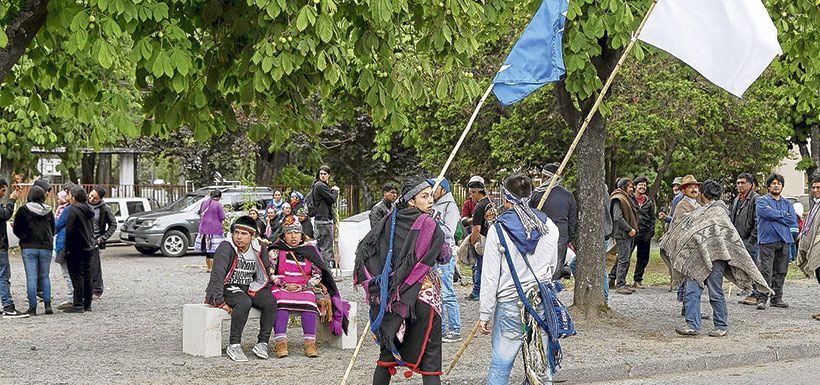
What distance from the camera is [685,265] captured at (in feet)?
39.2

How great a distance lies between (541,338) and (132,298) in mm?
10411

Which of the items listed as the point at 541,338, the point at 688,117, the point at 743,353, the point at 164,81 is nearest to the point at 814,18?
the point at 743,353

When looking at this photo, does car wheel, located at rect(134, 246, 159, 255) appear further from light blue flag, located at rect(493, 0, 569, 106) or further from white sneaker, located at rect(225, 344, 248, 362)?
light blue flag, located at rect(493, 0, 569, 106)

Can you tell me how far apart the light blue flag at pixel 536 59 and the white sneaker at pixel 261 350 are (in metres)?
3.39

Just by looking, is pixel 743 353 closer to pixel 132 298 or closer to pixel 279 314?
pixel 279 314

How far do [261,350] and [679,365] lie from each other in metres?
4.12

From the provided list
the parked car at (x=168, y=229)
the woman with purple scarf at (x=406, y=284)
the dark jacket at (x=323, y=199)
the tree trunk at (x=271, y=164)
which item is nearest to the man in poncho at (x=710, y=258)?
the woman with purple scarf at (x=406, y=284)

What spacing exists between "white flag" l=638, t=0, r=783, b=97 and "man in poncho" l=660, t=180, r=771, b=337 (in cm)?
266

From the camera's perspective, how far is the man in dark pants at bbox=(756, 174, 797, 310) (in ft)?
48.6

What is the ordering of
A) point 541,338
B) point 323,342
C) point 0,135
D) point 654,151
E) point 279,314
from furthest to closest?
point 0,135 → point 654,151 → point 323,342 → point 279,314 → point 541,338

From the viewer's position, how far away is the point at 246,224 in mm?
10773

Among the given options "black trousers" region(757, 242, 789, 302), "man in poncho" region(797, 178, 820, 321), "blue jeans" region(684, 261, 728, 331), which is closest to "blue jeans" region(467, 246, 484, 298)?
"blue jeans" region(684, 261, 728, 331)

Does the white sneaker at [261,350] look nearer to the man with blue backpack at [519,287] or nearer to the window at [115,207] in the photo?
the man with blue backpack at [519,287]

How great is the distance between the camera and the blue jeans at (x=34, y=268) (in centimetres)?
1421
